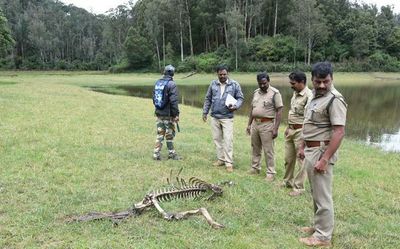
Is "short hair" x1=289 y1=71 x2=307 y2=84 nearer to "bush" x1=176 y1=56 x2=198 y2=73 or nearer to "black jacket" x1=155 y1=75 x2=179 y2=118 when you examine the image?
"black jacket" x1=155 y1=75 x2=179 y2=118

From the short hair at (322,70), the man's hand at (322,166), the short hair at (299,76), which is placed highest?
the short hair at (322,70)

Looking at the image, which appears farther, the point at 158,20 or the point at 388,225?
the point at 158,20

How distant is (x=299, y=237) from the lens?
5523 millimetres

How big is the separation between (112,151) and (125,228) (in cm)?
495

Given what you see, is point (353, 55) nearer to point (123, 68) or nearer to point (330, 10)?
point (330, 10)

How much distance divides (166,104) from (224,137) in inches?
59.8

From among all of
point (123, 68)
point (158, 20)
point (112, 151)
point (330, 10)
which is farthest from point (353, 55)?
point (112, 151)

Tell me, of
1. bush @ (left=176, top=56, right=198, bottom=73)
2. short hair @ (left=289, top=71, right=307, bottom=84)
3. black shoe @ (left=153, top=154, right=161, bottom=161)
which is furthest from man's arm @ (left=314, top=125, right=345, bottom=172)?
bush @ (left=176, top=56, right=198, bottom=73)

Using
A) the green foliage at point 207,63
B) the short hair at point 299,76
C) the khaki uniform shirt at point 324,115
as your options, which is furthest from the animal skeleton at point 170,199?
the green foliage at point 207,63

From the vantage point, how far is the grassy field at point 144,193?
5328 mm

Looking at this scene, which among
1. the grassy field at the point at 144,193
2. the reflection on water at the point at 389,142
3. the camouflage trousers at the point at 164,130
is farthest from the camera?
the reflection on water at the point at 389,142

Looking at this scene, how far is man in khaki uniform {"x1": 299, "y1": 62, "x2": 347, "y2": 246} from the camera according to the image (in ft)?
15.9

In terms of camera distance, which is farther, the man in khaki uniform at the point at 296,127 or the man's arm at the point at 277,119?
the man's arm at the point at 277,119

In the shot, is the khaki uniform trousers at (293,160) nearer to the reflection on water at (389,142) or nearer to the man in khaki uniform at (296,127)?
the man in khaki uniform at (296,127)
